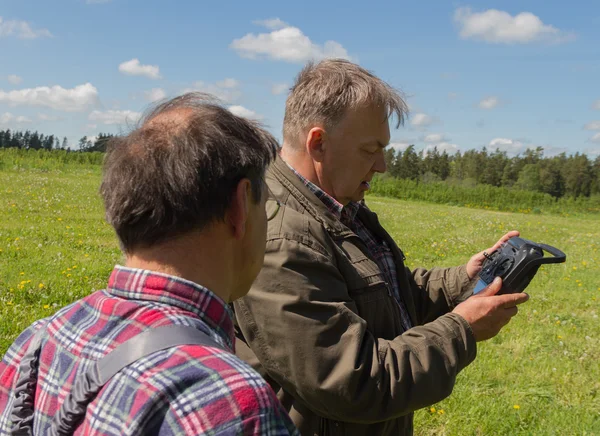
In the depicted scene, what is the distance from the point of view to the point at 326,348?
1.83 metres

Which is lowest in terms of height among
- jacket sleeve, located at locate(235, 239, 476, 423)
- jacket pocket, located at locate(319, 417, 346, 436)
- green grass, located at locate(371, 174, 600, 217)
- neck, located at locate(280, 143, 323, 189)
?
jacket pocket, located at locate(319, 417, 346, 436)

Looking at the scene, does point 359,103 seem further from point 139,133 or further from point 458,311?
point 139,133

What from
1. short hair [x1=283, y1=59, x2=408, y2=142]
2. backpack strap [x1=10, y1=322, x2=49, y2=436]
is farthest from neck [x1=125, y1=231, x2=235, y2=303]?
short hair [x1=283, y1=59, x2=408, y2=142]

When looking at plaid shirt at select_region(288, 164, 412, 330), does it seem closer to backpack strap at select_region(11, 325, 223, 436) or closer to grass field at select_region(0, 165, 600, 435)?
backpack strap at select_region(11, 325, 223, 436)

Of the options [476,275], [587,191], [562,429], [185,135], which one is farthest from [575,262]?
[587,191]

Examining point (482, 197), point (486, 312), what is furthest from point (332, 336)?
point (482, 197)

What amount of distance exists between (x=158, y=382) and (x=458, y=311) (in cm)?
146

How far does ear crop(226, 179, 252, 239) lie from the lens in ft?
4.17

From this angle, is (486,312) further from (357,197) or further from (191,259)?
(191,259)

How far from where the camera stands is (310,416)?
204 centimetres

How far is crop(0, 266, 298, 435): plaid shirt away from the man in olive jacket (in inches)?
25.2

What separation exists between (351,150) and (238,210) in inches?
43.1

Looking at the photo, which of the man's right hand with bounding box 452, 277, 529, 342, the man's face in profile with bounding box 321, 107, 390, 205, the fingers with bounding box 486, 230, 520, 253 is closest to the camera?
the man's right hand with bounding box 452, 277, 529, 342

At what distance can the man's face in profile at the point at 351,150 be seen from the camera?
226cm
